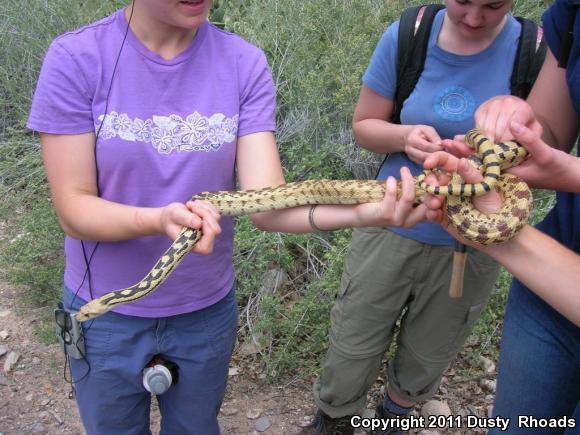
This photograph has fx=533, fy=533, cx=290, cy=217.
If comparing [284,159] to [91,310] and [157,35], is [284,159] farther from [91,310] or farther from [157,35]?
[91,310]

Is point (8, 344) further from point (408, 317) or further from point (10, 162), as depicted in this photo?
point (408, 317)

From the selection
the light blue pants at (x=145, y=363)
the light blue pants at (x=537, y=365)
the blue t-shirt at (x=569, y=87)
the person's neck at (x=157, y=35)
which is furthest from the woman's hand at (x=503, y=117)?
the light blue pants at (x=145, y=363)

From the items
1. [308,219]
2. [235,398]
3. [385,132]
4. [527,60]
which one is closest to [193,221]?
[308,219]

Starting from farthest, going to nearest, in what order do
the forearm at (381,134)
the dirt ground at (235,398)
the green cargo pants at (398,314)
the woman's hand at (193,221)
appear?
1. the dirt ground at (235,398)
2. the green cargo pants at (398,314)
3. the forearm at (381,134)
4. the woman's hand at (193,221)

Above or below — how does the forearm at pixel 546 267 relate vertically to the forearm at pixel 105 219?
above

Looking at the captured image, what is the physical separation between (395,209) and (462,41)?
1.16 metres

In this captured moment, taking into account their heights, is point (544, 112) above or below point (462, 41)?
below

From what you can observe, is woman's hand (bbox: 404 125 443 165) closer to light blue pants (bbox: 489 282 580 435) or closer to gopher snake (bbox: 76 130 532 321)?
gopher snake (bbox: 76 130 532 321)

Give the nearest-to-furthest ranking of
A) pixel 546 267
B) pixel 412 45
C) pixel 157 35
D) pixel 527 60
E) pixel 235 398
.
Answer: pixel 546 267 < pixel 157 35 < pixel 527 60 < pixel 412 45 < pixel 235 398

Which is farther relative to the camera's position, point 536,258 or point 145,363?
point 145,363

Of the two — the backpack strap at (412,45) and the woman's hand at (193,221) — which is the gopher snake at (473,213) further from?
the backpack strap at (412,45)

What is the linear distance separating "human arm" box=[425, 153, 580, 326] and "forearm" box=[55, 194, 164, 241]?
114cm

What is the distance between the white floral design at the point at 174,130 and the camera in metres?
2.18

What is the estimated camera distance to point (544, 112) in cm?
238
